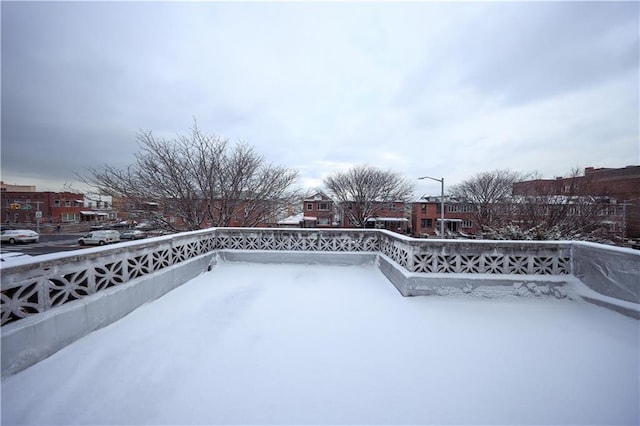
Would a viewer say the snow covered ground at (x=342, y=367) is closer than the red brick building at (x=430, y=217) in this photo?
Yes

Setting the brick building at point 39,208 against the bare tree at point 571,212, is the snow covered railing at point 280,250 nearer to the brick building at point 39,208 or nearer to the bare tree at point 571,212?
the brick building at point 39,208

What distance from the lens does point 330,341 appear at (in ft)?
9.73

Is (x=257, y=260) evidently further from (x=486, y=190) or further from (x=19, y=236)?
(x=486, y=190)

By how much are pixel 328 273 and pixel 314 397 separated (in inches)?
147

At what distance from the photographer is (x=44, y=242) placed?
469cm

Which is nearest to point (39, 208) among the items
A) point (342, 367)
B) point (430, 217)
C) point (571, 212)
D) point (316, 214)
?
point (342, 367)

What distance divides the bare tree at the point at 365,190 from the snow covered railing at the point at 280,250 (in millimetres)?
18583

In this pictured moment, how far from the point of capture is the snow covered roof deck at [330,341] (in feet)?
6.59

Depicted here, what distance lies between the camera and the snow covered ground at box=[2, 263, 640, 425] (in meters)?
1.95

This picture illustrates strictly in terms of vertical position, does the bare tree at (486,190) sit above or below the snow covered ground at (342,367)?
above

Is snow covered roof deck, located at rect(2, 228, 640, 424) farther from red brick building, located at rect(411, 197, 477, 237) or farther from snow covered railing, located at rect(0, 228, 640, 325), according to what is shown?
red brick building, located at rect(411, 197, 477, 237)

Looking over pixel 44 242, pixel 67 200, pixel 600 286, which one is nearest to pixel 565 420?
pixel 600 286

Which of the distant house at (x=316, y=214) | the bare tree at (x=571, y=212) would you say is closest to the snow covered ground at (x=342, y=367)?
the bare tree at (x=571, y=212)

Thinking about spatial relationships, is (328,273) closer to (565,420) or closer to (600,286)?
(565,420)
